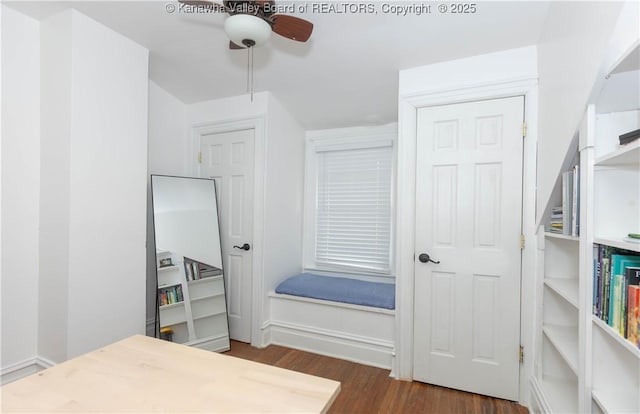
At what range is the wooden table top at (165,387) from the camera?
877 millimetres

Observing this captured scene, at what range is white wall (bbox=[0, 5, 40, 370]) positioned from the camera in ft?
6.56

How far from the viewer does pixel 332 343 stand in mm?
2785

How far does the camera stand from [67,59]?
6.64 feet

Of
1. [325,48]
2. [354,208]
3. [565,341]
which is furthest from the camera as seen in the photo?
[354,208]

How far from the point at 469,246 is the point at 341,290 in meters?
1.15

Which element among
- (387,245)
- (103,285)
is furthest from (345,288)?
(103,285)

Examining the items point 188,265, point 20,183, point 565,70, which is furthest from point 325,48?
point 20,183

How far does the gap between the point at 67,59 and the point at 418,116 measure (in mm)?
2448

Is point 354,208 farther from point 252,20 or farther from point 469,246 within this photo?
point 252,20

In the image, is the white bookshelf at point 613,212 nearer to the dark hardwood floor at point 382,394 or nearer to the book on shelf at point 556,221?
the book on shelf at point 556,221

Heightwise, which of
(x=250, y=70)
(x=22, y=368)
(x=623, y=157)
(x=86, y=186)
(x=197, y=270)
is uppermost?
(x=250, y=70)

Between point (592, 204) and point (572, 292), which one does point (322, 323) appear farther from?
point (592, 204)

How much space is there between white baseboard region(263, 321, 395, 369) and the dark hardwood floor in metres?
0.07

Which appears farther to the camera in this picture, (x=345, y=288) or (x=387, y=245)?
(x=387, y=245)
